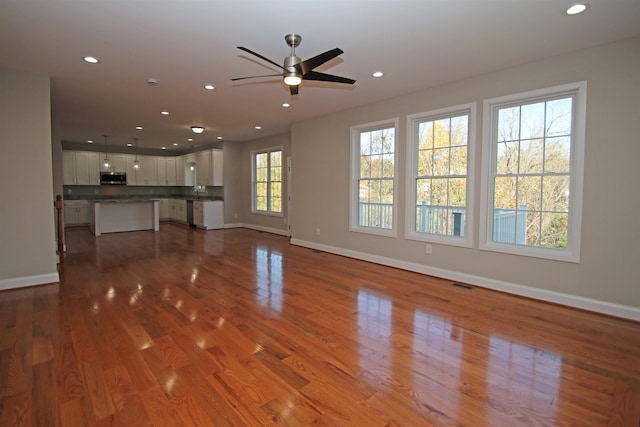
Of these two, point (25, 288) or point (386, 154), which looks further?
point (386, 154)

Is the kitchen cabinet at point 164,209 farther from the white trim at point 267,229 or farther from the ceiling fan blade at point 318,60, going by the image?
the ceiling fan blade at point 318,60

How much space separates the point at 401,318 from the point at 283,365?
135 cm

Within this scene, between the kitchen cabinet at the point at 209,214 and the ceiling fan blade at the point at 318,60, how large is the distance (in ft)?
23.6

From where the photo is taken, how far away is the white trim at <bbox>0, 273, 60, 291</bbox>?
3.88 meters

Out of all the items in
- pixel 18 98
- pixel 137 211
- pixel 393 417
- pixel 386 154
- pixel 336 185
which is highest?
pixel 18 98

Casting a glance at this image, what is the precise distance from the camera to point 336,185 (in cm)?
605

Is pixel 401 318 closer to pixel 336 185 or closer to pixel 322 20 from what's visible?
pixel 322 20

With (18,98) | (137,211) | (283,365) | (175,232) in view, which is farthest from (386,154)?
(137,211)

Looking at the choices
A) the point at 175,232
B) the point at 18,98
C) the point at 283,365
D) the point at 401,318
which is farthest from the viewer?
the point at 175,232

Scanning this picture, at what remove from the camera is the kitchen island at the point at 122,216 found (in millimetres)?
8367

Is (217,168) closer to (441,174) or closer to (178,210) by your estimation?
(178,210)

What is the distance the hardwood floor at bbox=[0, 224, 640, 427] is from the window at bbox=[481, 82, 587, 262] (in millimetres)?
743

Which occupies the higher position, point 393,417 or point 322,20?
point 322,20

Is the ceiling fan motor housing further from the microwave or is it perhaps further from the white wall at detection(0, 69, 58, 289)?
the microwave
